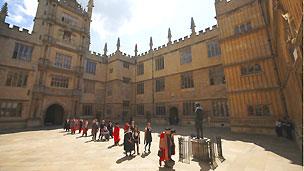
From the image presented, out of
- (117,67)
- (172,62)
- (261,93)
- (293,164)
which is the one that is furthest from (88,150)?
(117,67)

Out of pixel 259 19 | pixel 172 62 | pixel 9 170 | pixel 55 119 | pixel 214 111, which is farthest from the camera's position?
pixel 172 62

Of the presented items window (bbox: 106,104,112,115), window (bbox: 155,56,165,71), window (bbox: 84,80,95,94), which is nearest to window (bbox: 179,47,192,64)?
window (bbox: 155,56,165,71)

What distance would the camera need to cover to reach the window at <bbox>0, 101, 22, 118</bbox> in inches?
649

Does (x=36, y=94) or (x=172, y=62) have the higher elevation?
(x=172, y=62)

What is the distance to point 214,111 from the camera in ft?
59.8

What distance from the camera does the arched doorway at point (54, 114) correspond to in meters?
21.5

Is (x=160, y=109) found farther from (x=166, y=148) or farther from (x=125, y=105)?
(x=166, y=148)

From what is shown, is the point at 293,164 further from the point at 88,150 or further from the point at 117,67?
the point at 117,67

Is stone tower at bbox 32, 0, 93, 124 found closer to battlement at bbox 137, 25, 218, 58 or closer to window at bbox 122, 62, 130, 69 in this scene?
window at bbox 122, 62, 130, 69

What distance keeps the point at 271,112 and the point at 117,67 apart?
2197cm

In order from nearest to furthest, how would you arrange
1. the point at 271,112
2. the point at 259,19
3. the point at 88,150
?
the point at 88,150 → the point at 271,112 → the point at 259,19

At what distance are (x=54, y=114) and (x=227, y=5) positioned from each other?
25.1m

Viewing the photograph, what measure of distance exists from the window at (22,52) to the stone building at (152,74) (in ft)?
0.32

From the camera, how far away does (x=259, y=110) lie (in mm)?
12922
